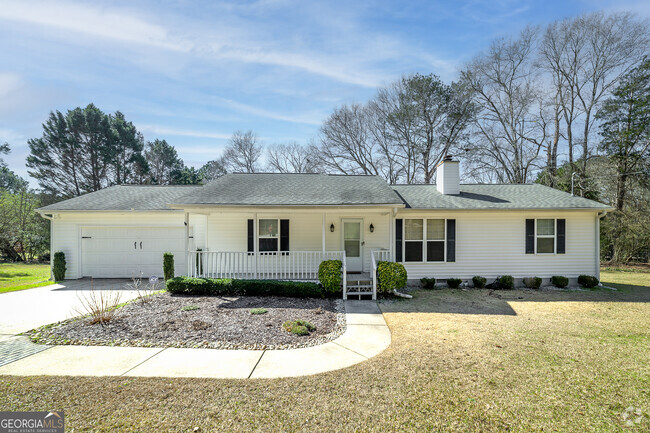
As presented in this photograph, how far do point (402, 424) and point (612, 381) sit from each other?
3110 millimetres

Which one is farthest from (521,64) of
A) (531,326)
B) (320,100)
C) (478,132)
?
(531,326)

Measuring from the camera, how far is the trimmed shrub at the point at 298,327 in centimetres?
562

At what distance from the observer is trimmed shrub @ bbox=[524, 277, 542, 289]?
1013 cm

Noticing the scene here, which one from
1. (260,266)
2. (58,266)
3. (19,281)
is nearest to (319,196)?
(260,266)

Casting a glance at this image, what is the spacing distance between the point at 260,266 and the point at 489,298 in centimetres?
740

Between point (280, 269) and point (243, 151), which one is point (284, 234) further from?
point (243, 151)

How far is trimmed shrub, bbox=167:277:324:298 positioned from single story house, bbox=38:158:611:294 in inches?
35.3

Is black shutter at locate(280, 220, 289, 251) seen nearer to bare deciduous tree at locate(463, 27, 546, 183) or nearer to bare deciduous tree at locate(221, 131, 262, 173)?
bare deciduous tree at locate(463, 27, 546, 183)

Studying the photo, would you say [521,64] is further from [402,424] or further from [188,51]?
[402,424]

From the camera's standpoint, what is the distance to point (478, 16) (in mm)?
9312

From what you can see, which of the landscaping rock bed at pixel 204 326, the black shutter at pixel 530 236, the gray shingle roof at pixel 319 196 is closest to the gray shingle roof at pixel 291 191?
the gray shingle roof at pixel 319 196

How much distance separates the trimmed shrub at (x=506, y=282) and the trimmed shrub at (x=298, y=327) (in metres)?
7.61

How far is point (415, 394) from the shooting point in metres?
3.46

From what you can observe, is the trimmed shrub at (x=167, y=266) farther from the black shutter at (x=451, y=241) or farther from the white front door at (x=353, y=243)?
the black shutter at (x=451, y=241)
